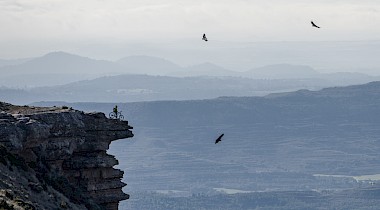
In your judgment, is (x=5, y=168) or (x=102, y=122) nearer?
(x=5, y=168)

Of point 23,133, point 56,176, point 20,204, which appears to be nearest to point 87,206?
point 56,176

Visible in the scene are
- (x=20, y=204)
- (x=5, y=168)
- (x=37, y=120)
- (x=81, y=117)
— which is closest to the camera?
(x=20, y=204)

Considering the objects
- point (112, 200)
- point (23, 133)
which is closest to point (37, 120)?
point (23, 133)

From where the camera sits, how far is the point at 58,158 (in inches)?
2462

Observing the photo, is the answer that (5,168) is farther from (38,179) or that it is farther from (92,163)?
(92,163)

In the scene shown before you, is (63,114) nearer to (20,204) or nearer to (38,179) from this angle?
(38,179)

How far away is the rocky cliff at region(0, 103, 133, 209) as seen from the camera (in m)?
57.5

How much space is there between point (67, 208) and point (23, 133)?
501 cm

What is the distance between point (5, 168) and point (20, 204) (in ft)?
18.3

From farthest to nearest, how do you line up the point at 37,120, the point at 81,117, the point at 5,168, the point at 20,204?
the point at 81,117, the point at 37,120, the point at 5,168, the point at 20,204

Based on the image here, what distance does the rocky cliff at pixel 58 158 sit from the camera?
57.5 metres

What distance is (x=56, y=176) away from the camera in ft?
204

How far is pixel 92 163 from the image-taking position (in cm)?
6481

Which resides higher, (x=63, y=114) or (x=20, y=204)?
(x=63, y=114)
